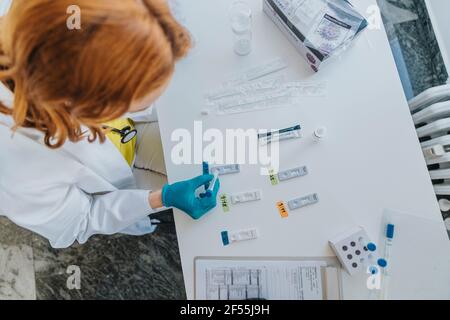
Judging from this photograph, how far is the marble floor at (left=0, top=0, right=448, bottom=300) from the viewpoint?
122 centimetres

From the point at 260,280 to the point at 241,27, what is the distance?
590mm

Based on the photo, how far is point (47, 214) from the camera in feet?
2.55

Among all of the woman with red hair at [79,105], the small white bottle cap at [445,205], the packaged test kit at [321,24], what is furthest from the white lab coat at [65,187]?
the small white bottle cap at [445,205]

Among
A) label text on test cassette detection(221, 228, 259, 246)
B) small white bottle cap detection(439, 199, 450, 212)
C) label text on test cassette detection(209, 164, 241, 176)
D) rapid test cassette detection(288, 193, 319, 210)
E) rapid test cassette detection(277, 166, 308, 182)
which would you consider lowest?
small white bottle cap detection(439, 199, 450, 212)

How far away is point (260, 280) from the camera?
809 mm

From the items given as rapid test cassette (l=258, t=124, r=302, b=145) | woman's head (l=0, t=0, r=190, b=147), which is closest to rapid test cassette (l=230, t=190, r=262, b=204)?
rapid test cassette (l=258, t=124, r=302, b=145)

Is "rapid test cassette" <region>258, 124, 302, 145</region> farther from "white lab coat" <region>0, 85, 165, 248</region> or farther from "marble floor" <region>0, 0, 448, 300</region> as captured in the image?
"marble floor" <region>0, 0, 448, 300</region>

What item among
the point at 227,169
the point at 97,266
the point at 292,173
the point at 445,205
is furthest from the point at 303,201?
the point at 97,266

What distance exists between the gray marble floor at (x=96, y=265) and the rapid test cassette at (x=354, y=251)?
2.05 feet

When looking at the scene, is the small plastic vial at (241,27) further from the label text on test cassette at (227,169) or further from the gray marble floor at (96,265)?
the gray marble floor at (96,265)

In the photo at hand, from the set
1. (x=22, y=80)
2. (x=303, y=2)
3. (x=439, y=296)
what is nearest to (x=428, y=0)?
(x=303, y=2)

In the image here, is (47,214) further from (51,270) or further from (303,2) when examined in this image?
(303,2)

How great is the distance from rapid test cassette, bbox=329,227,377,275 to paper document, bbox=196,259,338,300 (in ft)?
0.15

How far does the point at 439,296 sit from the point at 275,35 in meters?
0.69
